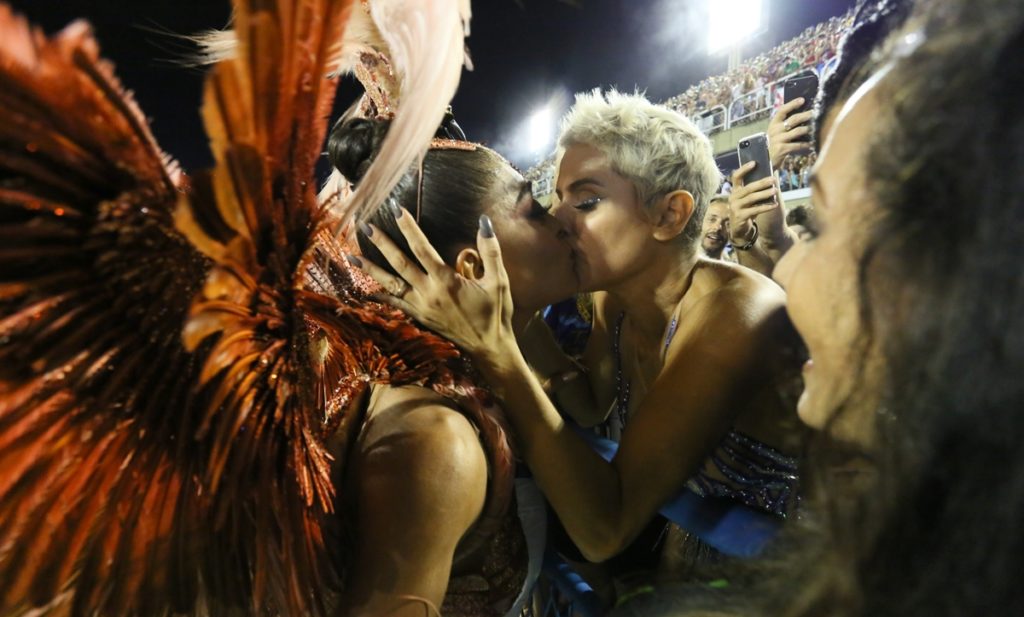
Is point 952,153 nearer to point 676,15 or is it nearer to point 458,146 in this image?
point 458,146

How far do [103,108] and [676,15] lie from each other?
877 mm

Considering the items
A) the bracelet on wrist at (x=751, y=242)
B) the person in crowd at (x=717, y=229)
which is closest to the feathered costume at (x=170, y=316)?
the bracelet on wrist at (x=751, y=242)

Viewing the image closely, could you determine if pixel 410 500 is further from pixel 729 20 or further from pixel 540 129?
pixel 729 20

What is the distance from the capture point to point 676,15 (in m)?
1.00

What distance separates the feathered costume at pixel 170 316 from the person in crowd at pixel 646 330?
19 cm

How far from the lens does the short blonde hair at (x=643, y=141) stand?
90 cm

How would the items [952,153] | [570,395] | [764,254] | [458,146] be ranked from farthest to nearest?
[570,395], [764,254], [458,146], [952,153]

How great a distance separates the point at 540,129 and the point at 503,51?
21 cm

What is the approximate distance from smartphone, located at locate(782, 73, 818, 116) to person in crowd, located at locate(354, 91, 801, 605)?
0.48ft

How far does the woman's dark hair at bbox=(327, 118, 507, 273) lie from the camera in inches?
30.8

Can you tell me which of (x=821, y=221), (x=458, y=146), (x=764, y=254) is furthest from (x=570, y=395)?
(x=821, y=221)

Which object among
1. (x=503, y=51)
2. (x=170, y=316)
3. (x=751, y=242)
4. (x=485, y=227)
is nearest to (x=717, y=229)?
(x=751, y=242)

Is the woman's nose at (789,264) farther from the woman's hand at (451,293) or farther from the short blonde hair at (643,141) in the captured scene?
the short blonde hair at (643,141)

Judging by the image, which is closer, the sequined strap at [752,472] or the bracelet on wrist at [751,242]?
the sequined strap at [752,472]
